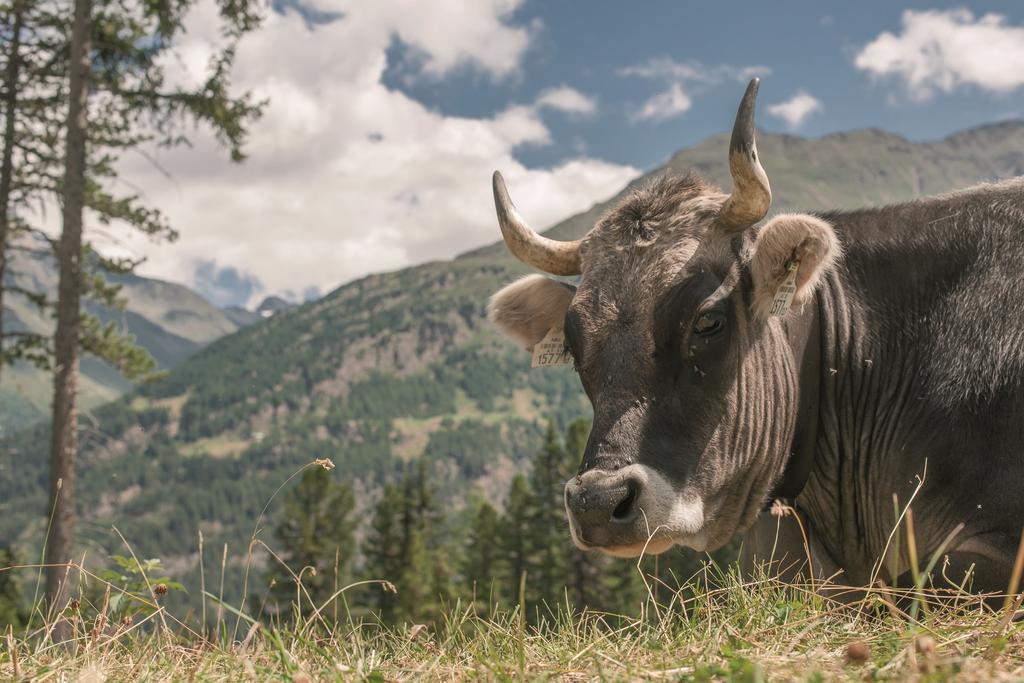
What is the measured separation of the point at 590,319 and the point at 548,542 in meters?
54.2

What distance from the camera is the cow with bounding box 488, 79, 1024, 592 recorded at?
4719 mm

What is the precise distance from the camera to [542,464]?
55.6 meters

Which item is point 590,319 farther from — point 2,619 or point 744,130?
point 2,619

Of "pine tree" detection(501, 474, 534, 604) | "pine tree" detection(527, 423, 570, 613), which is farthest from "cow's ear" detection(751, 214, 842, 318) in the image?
"pine tree" detection(501, 474, 534, 604)

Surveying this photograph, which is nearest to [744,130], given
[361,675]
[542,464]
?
[361,675]

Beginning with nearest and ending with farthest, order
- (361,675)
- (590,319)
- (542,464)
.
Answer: (361,675) < (590,319) < (542,464)

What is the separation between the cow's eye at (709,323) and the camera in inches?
200

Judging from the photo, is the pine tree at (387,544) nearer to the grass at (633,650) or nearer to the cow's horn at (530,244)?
the cow's horn at (530,244)

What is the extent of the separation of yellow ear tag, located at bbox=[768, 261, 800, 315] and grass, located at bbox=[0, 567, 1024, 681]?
5.47 feet

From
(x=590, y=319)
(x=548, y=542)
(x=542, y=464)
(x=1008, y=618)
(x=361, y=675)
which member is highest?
(x=590, y=319)

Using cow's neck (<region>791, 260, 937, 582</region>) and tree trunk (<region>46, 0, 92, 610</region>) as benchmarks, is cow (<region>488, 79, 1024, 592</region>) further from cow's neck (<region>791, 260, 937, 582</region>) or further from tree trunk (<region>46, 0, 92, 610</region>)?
tree trunk (<region>46, 0, 92, 610</region>)

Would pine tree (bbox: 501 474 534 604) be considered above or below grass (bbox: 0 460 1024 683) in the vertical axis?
below

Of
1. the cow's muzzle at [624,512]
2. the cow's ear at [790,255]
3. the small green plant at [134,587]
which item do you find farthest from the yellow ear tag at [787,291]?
the small green plant at [134,587]

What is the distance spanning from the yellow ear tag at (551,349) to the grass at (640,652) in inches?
87.5
